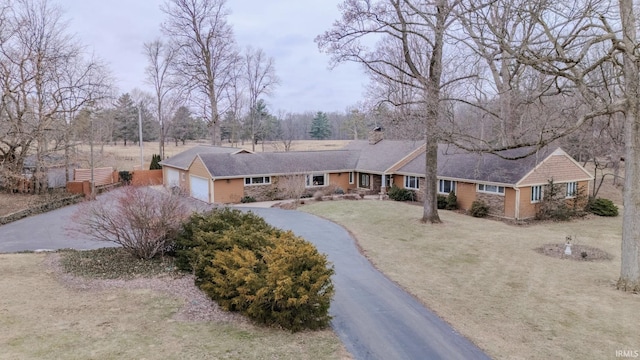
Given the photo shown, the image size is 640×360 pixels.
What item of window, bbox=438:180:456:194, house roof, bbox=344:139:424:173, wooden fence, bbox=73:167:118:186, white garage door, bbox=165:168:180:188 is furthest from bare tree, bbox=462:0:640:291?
wooden fence, bbox=73:167:118:186

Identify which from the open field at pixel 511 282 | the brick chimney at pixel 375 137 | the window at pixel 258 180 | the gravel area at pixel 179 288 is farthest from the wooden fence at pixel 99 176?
the gravel area at pixel 179 288

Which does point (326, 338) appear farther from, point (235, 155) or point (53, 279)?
point (235, 155)

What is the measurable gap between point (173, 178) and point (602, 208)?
31.9 meters

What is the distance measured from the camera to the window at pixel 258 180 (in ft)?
95.3

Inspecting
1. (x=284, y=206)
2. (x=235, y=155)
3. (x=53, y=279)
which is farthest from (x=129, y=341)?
(x=235, y=155)

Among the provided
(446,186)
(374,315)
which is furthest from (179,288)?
(446,186)

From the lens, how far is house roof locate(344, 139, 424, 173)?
31138 millimetres

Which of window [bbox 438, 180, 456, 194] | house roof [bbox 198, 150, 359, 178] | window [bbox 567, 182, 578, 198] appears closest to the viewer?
window [bbox 567, 182, 578, 198]

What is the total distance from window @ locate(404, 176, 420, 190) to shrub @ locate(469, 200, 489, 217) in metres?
5.38

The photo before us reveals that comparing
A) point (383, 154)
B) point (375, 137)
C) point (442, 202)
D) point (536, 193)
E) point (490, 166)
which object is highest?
point (375, 137)

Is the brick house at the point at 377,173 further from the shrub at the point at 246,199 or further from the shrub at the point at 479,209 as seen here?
the shrub at the point at 479,209

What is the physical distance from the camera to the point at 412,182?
29.5 meters

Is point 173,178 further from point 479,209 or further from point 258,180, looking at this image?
point 479,209

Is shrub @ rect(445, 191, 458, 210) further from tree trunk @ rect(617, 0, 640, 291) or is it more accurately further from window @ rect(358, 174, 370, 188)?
tree trunk @ rect(617, 0, 640, 291)
